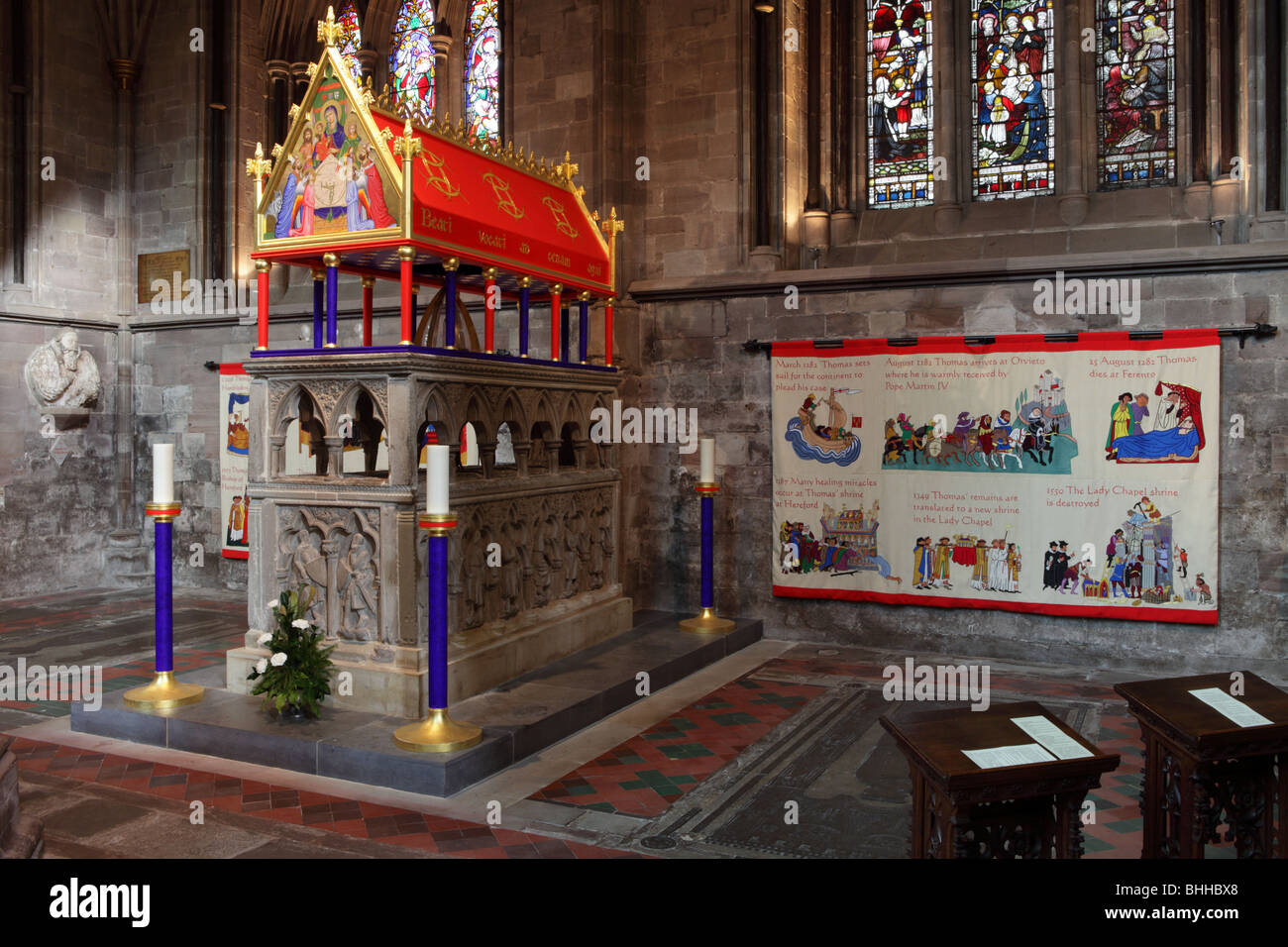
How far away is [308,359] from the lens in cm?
546

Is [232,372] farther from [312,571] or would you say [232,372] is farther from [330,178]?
[312,571]

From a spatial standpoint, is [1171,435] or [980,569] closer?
[1171,435]

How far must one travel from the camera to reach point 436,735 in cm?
479

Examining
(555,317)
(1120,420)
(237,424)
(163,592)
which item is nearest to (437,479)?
(163,592)

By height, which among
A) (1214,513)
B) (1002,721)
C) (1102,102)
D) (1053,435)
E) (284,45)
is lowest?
(1002,721)

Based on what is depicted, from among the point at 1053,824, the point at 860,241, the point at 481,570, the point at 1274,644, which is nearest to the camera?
the point at 1053,824

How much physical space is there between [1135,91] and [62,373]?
31.4ft

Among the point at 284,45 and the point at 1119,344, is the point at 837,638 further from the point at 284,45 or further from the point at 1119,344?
the point at 284,45

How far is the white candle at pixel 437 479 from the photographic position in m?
4.73

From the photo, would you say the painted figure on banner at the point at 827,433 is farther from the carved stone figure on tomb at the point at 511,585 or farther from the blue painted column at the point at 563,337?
the carved stone figure on tomb at the point at 511,585

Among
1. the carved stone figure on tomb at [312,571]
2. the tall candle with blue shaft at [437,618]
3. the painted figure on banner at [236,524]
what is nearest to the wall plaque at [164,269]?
the painted figure on banner at [236,524]

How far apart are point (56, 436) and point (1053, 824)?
9.97m

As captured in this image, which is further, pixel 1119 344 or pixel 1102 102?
pixel 1102 102

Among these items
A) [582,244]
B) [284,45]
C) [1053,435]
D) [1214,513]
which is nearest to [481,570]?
[582,244]
